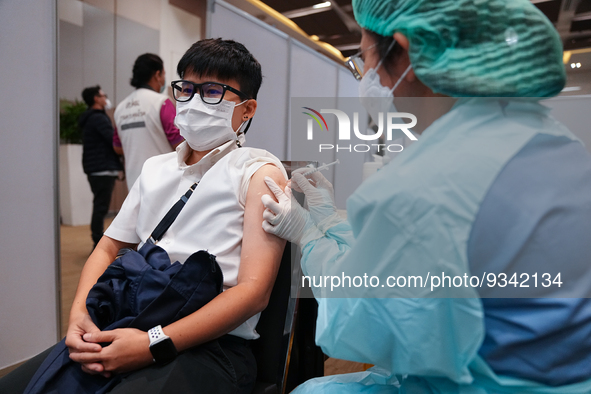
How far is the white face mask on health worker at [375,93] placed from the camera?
2.64 ft

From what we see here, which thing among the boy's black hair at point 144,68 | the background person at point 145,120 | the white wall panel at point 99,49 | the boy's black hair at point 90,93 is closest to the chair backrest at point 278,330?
the background person at point 145,120

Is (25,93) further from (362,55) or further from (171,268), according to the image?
(362,55)

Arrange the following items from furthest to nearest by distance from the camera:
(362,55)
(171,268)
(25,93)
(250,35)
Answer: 1. (250,35)
2. (25,93)
3. (171,268)
4. (362,55)

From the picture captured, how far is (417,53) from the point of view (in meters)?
0.67

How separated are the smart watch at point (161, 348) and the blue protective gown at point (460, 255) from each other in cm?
43

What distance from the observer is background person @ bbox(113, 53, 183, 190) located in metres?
2.54

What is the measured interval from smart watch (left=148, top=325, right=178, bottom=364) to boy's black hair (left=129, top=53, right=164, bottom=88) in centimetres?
222

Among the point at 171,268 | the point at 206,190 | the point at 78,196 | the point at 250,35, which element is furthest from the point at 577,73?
the point at 78,196

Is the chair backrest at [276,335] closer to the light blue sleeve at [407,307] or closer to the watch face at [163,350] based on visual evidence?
the watch face at [163,350]

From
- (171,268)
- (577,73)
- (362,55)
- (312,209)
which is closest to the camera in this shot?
(362,55)

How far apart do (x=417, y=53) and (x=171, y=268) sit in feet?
2.39

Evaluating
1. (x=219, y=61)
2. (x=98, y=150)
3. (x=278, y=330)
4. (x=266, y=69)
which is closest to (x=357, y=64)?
(x=219, y=61)

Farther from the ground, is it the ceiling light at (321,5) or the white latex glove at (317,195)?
the ceiling light at (321,5)

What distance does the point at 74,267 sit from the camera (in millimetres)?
3238
